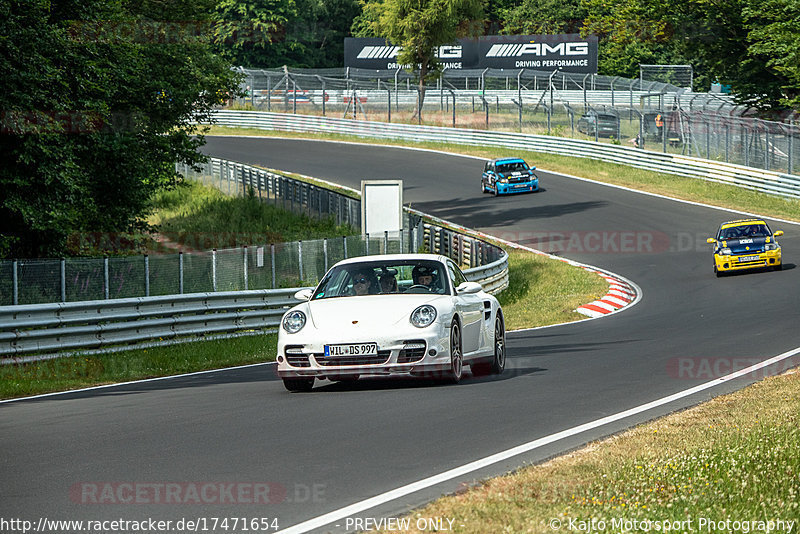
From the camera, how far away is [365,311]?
38.8ft

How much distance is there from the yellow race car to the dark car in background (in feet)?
88.7

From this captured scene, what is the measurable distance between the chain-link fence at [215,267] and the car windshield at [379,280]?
22.5ft

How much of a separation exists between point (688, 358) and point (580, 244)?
22210 millimetres

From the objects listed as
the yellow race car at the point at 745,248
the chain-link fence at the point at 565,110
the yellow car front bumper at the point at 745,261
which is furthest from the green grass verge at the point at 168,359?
the chain-link fence at the point at 565,110

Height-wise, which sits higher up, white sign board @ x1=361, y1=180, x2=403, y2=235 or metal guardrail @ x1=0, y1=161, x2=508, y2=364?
white sign board @ x1=361, y1=180, x2=403, y2=235

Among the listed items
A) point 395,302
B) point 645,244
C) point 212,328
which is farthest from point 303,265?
point 645,244

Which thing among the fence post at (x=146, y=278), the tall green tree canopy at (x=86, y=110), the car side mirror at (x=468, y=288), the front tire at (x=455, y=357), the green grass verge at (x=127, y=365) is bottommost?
the green grass verge at (x=127, y=365)

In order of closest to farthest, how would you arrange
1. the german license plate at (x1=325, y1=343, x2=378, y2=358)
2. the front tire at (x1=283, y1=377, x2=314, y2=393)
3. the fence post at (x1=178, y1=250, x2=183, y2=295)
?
the german license plate at (x1=325, y1=343, x2=378, y2=358) → the front tire at (x1=283, y1=377, x2=314, y2=393) → the fence post at (x1=178, y1=250, x2=183, y2=295)

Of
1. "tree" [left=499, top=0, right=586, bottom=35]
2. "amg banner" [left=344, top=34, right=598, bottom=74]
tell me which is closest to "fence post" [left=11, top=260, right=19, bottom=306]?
"amg banner" [left=344, top=34, right=598, bottom=74]

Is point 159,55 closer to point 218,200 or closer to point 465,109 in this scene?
point 218,200

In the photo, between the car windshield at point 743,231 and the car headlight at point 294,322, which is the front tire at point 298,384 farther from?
the car windshield at point 743,231

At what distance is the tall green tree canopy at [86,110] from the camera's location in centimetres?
2088

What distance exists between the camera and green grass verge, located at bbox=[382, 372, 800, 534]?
583 cm

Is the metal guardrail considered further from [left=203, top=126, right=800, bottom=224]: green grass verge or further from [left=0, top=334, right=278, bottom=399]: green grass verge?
[left=203, top=126, right=800, bottom=224]: green grass verge
